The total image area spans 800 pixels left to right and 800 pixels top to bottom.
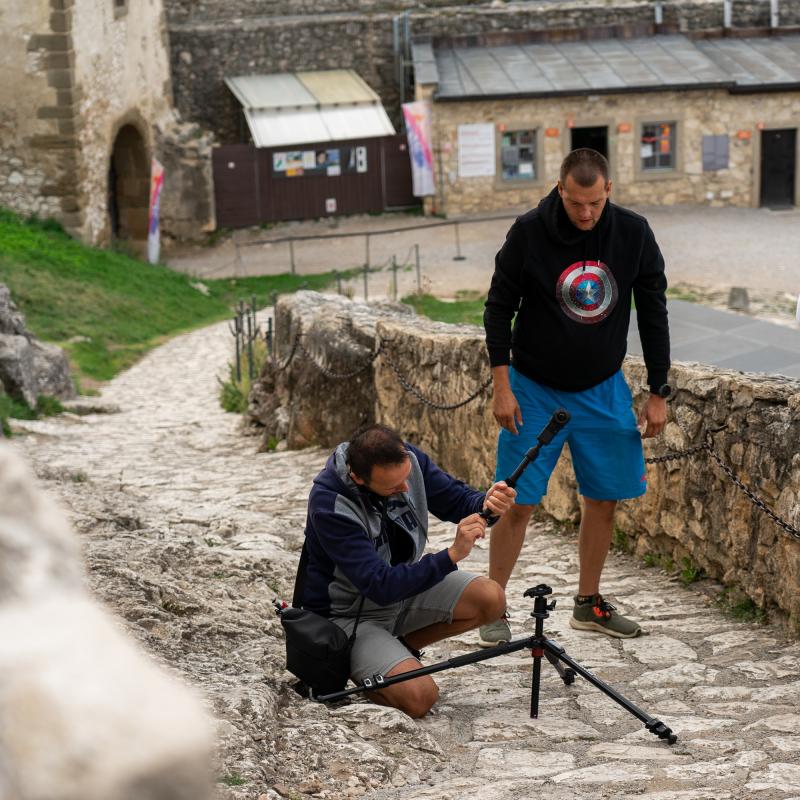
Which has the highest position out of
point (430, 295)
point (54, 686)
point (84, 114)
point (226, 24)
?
point (226, 24)

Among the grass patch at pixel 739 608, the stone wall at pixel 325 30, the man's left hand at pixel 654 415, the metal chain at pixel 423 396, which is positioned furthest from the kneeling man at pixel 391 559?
the stone wall at pixel 325 30

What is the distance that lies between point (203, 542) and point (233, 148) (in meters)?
20.2

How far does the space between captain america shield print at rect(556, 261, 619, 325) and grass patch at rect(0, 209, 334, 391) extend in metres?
10.4

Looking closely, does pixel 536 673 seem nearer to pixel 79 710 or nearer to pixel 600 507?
pixel 600 507

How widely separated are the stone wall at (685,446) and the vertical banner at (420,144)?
16.6 metres

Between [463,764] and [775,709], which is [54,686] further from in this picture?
[775,709]

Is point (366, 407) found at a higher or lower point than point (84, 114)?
lower

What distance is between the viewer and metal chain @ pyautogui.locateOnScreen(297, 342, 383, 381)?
28.5 feet

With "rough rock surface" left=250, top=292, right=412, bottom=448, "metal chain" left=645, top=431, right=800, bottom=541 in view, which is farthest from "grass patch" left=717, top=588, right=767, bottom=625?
"rough rock surface" left=250, top=292, right=412, bottom=448

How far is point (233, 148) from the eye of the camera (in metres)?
25.5

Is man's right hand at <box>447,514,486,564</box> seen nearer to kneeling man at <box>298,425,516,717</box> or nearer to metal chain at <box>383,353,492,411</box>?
kneeling man at <box>298,425,516,717</box>

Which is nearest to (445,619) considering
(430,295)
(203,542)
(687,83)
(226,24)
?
(203,542)

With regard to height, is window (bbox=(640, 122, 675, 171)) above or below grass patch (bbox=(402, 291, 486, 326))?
above

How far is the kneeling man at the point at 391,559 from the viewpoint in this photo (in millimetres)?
4141
